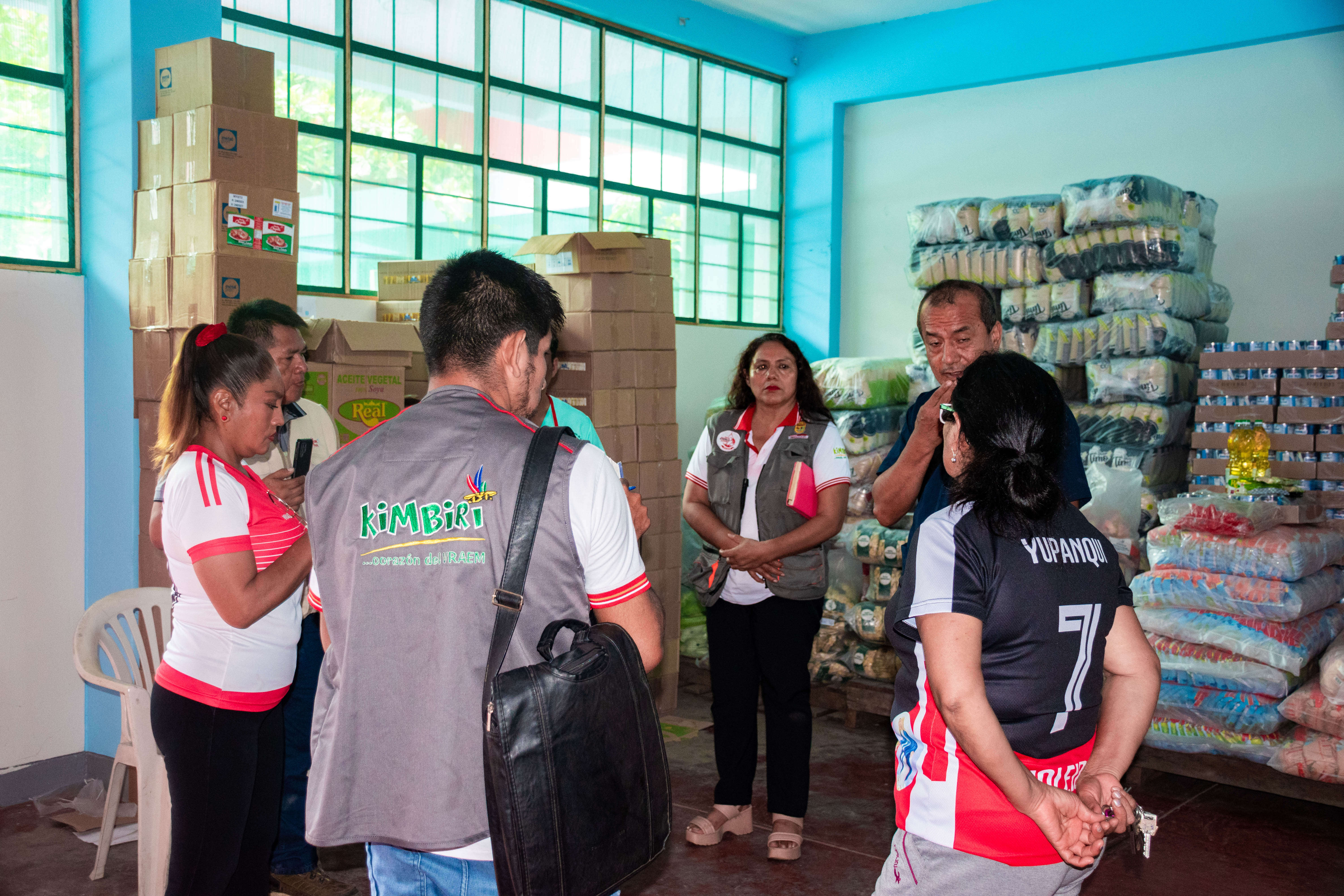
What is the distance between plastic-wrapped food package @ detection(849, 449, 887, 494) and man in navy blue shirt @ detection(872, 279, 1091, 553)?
266cm

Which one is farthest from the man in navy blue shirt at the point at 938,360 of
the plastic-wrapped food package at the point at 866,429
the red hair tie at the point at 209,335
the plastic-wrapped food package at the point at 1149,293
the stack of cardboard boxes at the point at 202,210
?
the plastic-wrapped food package at the point at 866,429

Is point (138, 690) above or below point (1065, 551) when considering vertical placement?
below

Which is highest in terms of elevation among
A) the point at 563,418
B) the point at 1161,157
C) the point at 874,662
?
the point at 1161,157

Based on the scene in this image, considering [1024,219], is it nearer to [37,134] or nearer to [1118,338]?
[1118,338]

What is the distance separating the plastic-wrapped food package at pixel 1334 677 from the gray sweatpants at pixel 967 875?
93.3 inches

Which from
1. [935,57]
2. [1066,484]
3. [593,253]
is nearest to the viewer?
[1066,484]

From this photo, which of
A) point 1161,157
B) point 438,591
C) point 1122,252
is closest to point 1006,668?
point 438,591

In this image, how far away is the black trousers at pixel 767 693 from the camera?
3.25 metres

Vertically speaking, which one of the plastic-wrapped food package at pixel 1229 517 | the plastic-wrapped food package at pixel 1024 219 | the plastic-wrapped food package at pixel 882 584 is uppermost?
the plastic-wrapped food package at pixel 1024 219

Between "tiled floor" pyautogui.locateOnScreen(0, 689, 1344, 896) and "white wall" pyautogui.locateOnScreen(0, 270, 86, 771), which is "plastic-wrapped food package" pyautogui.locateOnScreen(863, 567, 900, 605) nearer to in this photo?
"tiled floor" pyautogui.locateOnScreen(0, 689, 1344, 896)

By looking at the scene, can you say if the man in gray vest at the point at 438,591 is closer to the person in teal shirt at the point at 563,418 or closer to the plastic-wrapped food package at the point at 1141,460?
the person in teal shirt at the point at 563,418

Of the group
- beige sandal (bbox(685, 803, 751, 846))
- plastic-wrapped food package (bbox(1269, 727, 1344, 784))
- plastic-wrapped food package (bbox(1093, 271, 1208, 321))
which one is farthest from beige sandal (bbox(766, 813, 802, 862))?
plastic-wrapped food package (bbox(1093, 271, 1208, 321))

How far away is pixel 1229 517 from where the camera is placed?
370cm

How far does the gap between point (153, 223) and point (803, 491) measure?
252cm
